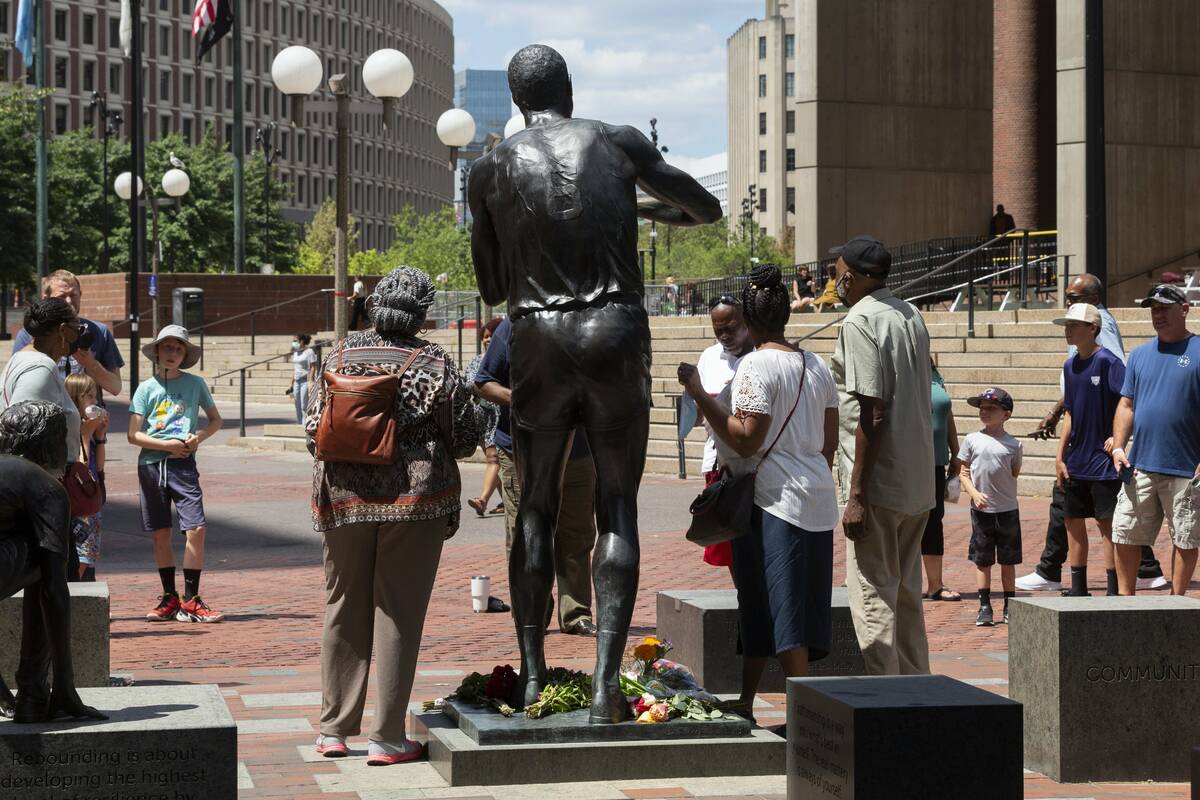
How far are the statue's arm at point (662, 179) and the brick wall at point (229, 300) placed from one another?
4595cm

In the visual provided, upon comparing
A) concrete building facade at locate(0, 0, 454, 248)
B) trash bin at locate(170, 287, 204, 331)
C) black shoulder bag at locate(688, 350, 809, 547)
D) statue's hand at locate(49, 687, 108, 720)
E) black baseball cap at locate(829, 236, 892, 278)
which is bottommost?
statue's hand at locate(49, 687, 108, 720)

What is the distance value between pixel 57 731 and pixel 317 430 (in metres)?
1.81

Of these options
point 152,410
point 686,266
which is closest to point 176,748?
point 152,410

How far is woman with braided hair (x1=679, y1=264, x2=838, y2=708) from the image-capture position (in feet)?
21.8

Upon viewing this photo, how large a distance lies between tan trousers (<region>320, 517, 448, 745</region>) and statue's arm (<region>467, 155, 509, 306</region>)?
34.5 inches

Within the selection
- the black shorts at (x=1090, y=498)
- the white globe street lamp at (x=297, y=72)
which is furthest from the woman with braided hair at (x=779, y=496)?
the white globe street lamp at (x=297, y=72)

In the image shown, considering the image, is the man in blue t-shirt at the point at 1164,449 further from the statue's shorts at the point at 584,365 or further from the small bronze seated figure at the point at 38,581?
the small bronze seated figure at the point at 38,581

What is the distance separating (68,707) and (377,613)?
162 centimetres

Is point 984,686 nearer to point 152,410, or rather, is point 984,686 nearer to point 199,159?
point 152,410

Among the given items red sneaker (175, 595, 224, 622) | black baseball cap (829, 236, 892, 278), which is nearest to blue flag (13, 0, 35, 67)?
red sneaker (175, 595, 224, 622)

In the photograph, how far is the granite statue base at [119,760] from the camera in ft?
16.0

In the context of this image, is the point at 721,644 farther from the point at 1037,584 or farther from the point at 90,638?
the point at 1037,584

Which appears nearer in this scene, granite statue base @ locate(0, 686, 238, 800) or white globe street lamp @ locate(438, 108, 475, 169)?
granite statue base @ locate(0, 686, 238, 800)

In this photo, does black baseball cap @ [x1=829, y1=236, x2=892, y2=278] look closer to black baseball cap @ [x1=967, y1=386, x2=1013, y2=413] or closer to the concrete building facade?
black baseball cap @ [x1=967, y1=386, x2=1013, y2=413]
